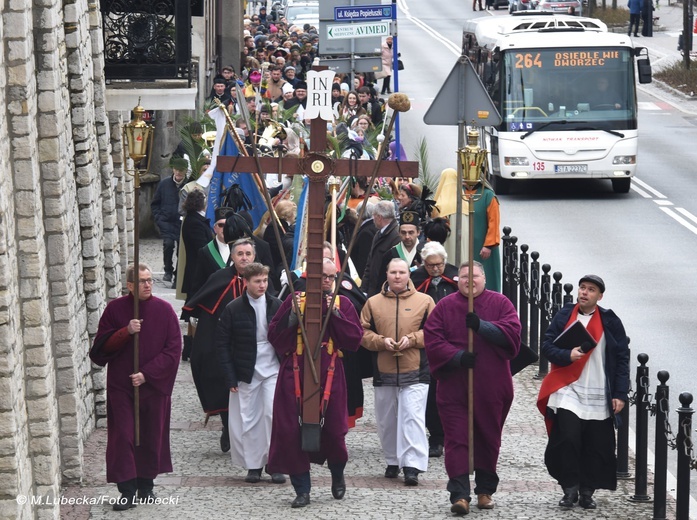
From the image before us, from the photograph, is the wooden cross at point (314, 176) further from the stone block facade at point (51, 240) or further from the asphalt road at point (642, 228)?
the asphalt road at point (642, 228)

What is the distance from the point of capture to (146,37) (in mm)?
15992

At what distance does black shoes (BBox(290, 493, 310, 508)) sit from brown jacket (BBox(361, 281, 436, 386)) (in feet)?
3.98

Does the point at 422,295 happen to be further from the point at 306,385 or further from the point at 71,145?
the point at 71,145

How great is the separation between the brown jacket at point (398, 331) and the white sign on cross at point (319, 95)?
164cm

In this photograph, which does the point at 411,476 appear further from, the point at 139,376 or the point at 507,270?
the point at 507,270

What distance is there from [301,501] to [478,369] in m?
1.48

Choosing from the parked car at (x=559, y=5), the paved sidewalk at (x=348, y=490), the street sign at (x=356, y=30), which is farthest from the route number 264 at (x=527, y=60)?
the parked car at (x=559, y=5)

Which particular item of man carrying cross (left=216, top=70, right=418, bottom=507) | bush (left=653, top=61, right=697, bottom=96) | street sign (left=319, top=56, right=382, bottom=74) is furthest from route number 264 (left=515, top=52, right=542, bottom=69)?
bush (left=653, top=61, right=697, bottom=96)

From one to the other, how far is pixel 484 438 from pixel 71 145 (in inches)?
150

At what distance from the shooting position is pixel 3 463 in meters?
9.12

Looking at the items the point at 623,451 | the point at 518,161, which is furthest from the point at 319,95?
the point at 518,161

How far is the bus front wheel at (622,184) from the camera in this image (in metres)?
28.2

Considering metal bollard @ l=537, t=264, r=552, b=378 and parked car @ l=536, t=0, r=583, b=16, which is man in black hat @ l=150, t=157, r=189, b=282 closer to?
metal bollard @ l=537, t=264, r=552, b=378

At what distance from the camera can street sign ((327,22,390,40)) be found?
21.2 metres
